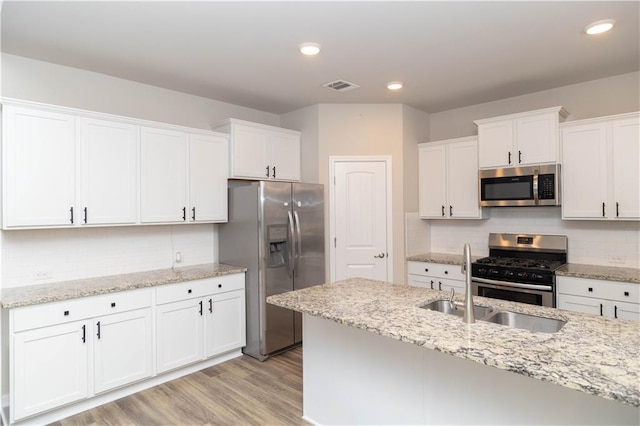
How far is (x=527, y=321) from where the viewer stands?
196 centimetres

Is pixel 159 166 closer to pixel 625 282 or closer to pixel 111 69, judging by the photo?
pixel 111 69

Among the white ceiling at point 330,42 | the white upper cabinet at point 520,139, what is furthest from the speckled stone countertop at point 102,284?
the white upper cabinet at point 520,139

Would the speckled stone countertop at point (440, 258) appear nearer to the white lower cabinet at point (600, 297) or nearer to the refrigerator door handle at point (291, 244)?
the white lower cabinet at point (600, 297)

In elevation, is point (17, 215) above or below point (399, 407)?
above

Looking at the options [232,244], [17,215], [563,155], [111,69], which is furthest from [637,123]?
[17,215]

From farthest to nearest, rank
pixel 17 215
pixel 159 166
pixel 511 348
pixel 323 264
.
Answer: pixel 323 264
pixel 159 166
pixel 17 215
pixel 511 348

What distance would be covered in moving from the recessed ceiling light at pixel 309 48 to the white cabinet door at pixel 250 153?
53.7 inches

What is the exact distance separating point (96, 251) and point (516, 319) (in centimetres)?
335

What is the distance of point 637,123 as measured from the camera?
10.6 feet

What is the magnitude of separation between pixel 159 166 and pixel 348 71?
76.7 inches

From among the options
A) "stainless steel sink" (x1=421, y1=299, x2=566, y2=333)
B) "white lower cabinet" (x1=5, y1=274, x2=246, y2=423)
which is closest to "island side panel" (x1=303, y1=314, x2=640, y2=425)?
"stainless steel sink" (x1=421, y1=299, x2=566, y2=333)

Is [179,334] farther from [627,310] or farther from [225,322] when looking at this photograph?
[627,310]

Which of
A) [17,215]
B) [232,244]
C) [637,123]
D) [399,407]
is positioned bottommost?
[399,407]

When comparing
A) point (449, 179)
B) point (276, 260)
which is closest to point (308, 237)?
point (276, 260)
